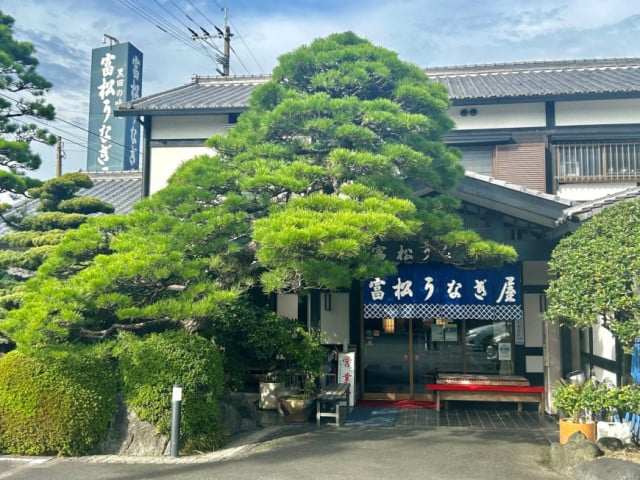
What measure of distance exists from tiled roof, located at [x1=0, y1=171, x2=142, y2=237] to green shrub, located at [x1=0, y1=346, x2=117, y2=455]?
29.8 feet

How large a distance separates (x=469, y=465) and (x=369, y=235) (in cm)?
341

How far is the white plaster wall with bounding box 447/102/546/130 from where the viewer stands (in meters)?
14.0

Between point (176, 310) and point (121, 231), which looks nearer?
point (176, 310)

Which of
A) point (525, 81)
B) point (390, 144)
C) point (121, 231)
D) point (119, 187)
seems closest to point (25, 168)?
point (121, 231)

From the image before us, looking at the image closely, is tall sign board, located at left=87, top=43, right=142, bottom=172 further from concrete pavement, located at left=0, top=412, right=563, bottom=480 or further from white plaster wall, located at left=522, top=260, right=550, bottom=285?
concrete pavement, located at left=0, top=412, right=563, bottom=480

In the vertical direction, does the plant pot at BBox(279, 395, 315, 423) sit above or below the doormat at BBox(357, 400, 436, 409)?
above

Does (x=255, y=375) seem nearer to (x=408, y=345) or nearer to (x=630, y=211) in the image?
(x=408, y=345)

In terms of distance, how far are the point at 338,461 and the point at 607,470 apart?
132 inches

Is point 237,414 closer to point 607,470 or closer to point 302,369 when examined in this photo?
point 302,369

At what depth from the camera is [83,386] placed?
8016 mm

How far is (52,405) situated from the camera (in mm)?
7867

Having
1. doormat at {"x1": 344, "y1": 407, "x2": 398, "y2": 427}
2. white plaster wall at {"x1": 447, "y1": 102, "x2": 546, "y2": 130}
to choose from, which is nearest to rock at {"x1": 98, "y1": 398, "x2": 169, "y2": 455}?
doormat at {"x1": 344, "y1": 407, "x2": 398, "y2": 427}

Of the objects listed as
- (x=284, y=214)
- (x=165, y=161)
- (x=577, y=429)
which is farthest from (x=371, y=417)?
(x=165, y=161)

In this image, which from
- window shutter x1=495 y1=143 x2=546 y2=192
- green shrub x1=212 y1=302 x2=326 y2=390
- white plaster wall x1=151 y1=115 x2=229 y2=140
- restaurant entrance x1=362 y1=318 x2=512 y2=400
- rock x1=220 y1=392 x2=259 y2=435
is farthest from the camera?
white plaster wall x1=151 y1=115 x2=229 y2=140
